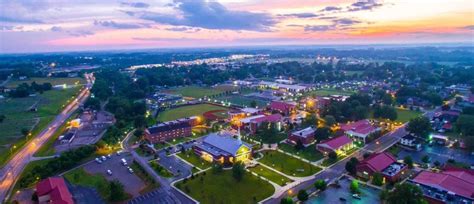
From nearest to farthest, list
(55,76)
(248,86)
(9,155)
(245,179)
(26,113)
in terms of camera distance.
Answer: (245,179) < (9,155) < (26,113) < (248,86) < (55,76)

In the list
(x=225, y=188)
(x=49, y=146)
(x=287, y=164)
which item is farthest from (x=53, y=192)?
(x=287, y=164)

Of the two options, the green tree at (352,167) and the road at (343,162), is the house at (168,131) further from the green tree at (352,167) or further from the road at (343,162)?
the green tree at (352,167)

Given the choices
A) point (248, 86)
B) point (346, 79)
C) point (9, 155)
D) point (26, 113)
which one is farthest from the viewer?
point (346, 79)

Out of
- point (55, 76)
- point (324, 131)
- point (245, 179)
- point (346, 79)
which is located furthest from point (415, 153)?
point (55, 76)

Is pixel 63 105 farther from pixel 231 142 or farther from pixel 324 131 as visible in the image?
pixel 324 131

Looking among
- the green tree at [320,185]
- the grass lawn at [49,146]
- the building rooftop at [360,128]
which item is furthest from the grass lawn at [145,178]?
the building rooftop at [360,128]

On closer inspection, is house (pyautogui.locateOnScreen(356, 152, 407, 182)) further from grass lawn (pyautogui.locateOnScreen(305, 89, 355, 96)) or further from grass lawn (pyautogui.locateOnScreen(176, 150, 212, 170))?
grass lawn (pyautogui.locateOnScreen(305, 89, 355, 96))
